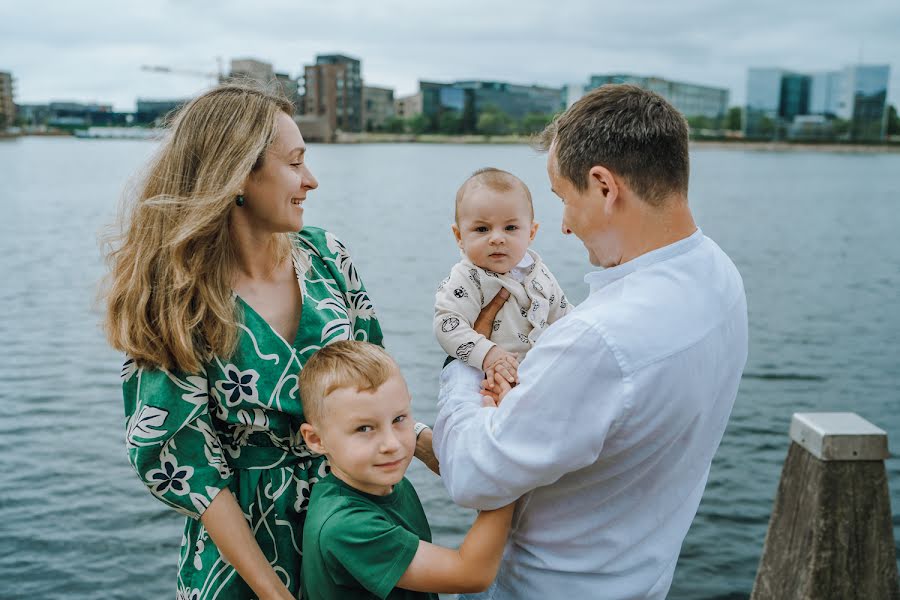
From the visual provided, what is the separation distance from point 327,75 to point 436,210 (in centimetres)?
7433

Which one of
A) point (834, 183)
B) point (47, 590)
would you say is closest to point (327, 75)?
point (834, 183)

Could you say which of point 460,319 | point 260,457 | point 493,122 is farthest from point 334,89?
point 260,457

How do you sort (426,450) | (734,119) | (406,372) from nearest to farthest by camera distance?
(426,450) < (406,372) < (734,119)

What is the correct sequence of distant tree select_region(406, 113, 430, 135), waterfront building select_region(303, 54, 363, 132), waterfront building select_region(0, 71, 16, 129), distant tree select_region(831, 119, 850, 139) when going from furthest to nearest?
1. waterfront building select_region(0, 71, 16, 129)
2. distant tree select_region(406, 113, 430, 135)
3. distant tree select_region(831, 119, 850, 139)
4. waterfront building select_region(303, 54, 363, 132)

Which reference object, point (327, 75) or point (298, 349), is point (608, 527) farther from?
point (327, 75)

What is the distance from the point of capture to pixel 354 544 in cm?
192

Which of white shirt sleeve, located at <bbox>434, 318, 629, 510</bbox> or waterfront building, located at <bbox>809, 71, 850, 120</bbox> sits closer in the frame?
white shirt sleeve, located at <bbox>434, 318, 629, 510</bbox>

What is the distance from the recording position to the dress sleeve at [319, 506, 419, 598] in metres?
1.92

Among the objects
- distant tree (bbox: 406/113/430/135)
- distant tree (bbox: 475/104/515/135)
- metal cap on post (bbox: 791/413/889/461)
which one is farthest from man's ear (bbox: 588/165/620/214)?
distant tree (bbox: 406/113/430/135)

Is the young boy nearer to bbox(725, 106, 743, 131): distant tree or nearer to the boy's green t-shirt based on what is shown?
the boy's green t-shirt

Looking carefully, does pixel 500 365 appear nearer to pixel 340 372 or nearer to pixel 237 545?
pixel 340 372

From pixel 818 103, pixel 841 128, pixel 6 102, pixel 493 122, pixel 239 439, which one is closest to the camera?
pixel 239 439

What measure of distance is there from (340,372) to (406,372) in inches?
446

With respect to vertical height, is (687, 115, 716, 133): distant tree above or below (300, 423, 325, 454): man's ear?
above
